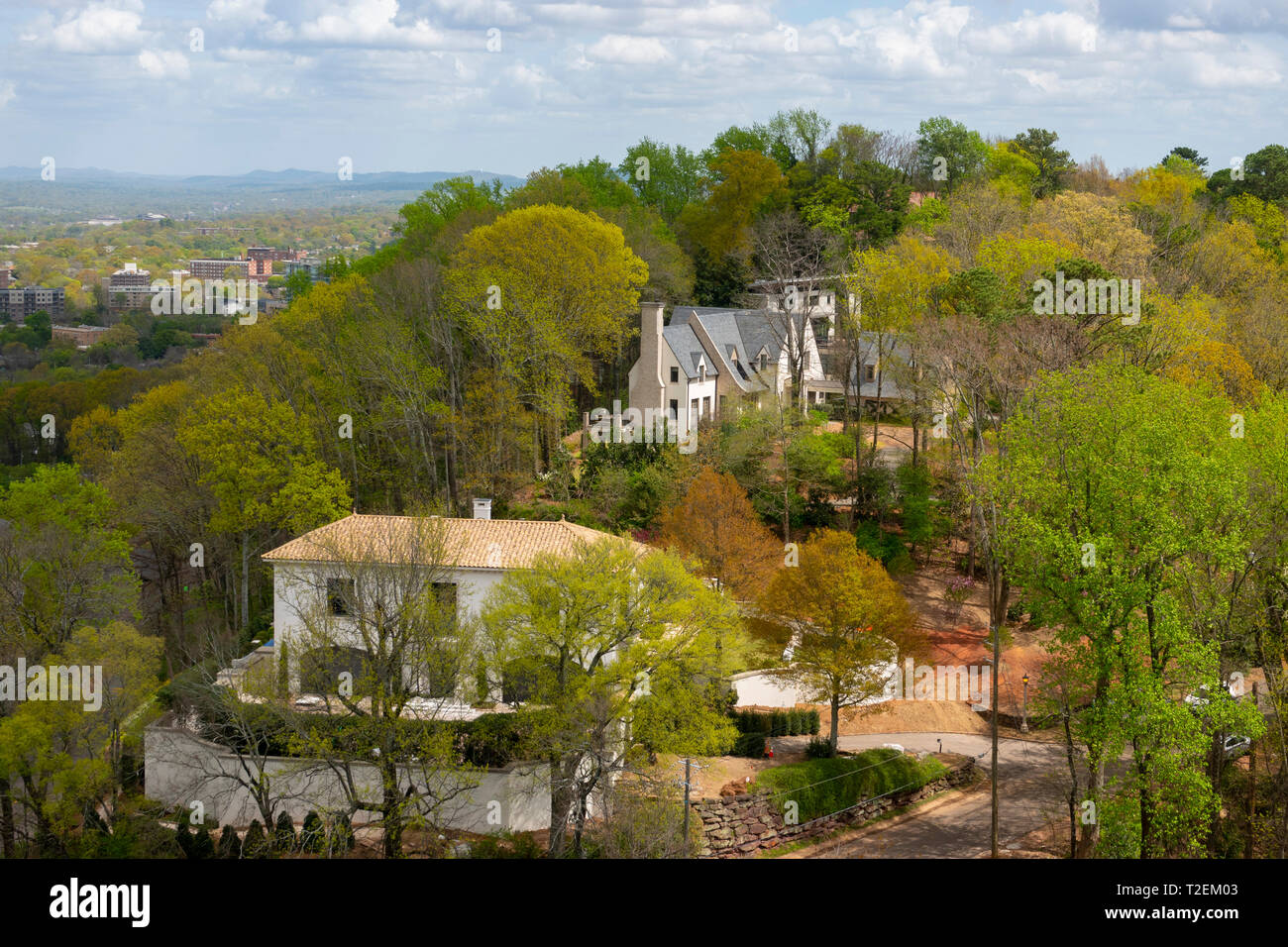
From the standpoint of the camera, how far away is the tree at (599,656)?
30.6 metres

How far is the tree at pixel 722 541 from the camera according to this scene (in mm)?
42531

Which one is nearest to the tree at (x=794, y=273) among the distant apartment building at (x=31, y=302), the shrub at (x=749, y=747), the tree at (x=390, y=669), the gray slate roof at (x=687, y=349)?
the gray slate roof at (x=687, y=349)

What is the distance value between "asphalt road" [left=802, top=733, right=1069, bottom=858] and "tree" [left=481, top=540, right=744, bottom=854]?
647 centimetres

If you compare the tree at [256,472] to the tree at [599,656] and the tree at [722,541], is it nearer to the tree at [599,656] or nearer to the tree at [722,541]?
the tree at [722,541]

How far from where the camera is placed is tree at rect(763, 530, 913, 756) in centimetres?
3766

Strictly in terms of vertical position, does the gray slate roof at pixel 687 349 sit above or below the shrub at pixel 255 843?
above

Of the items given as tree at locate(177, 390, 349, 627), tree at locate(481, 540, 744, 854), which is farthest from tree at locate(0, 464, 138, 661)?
tree at locate(481, 540, 744, 854)

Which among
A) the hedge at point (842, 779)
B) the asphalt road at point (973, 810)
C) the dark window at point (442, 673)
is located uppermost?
the dark window at point (442, 673)

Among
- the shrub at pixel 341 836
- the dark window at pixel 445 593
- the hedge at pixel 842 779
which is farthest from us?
the dark window at pixel 445 593

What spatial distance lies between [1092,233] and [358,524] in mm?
40049

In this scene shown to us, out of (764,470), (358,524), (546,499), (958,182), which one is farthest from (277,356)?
(958,182)

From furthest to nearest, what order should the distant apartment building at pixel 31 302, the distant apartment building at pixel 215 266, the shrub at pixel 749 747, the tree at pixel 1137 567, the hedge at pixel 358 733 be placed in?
the distant apartment building at pixel 31 302 → the distant apartment building at pixel 215 266 → the shrub at pixel 749 747 → the hedge at pixel 358 733 → the tree at pixel 1137 567

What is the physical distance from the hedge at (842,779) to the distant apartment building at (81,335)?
121750 mm

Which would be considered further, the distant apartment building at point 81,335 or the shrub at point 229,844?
the distant apartment building at point 81,335
